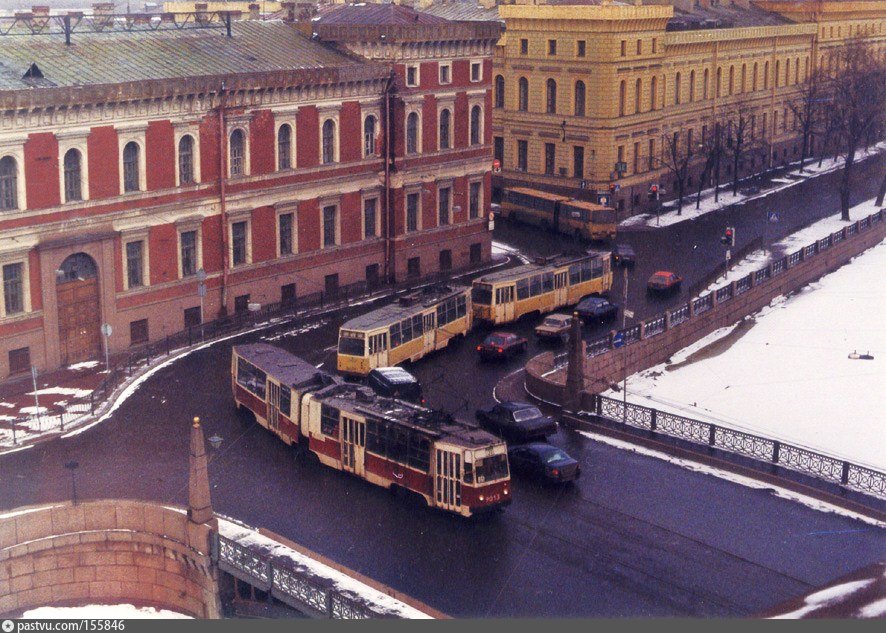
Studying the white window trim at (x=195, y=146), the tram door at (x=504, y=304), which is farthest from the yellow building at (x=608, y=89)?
the white window trim at (x=195, y=146)

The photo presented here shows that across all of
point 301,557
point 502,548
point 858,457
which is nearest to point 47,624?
point 301,557

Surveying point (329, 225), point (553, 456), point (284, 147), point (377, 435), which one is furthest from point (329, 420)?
point (329, 225)

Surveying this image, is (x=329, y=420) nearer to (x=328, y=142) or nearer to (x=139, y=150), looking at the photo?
(x=139, y=150)

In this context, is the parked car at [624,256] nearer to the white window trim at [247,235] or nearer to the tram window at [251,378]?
the white window trim at [247,235]

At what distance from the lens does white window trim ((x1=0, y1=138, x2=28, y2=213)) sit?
42094mm

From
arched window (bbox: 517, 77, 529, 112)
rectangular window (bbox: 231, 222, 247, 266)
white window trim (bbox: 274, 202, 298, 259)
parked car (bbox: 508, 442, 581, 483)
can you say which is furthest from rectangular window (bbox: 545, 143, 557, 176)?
parked car (bbox: 508, 442, 581, 483)

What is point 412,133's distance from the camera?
58.4 metres

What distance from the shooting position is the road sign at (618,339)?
48656 millimetres

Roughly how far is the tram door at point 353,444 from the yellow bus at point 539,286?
1705 centimetres

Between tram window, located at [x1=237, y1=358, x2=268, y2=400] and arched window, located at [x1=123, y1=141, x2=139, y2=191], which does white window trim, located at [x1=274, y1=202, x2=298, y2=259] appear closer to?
arched window, located at [x1=123, y1=141, x2=139, y2=191]

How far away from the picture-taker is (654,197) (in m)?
78.6

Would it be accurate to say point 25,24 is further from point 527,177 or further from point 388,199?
point 527,177

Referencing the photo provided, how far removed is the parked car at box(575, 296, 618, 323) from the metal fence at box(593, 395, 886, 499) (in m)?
12.1

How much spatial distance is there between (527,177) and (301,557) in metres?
52.4
